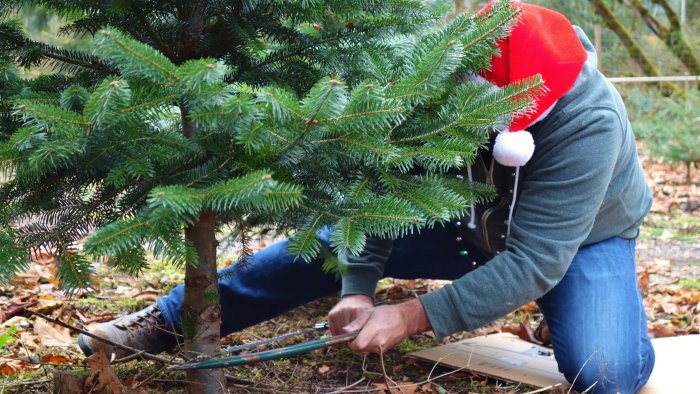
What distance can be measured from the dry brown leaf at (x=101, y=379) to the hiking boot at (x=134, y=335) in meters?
0.43

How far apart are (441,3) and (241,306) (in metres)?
1.24

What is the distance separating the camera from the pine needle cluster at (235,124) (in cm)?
124

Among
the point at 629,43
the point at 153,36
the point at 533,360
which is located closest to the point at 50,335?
the point at 153,36

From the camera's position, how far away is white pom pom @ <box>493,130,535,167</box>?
1.90m

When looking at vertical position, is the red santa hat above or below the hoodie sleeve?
above

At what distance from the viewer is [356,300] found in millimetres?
2287

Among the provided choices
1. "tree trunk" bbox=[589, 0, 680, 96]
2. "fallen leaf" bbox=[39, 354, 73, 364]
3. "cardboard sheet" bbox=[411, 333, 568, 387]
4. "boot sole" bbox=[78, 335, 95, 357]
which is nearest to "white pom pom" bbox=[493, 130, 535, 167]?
"cardboard sheet" bbox=[411, 333, 568, 387]

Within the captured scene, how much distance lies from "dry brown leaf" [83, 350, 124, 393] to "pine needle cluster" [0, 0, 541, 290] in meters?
0.35

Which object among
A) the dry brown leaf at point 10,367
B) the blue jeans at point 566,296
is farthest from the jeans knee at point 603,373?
the dry brown leaf at point 10,367

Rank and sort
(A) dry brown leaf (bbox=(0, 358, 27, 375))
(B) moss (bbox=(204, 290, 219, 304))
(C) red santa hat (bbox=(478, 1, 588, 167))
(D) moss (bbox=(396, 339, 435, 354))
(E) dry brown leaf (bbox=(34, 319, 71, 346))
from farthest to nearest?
(D) moss (bbox=(396, 339, 435, 354)), (E) dry brown leaf (bbox=(34, 319, 71, 346)), (A) dry brown leaf (bbox=(0, 358, 27, 375)), (C) red santa hat (bbox=(478, 1, 588, 167)), (B) moss (bbox=(204, 290, 219, 304))

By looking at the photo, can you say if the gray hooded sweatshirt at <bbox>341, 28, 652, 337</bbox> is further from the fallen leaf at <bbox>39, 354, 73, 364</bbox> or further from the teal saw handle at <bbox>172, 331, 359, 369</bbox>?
the fallen leaf at <bbox>39, 354, 73, 364</bbox>

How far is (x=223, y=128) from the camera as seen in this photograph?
1.39 m

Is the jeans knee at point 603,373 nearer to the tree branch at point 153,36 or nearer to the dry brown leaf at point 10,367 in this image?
the tree branch at point 153,36

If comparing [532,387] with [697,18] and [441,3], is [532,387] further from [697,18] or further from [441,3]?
[697,18]
